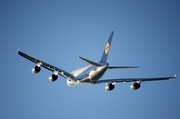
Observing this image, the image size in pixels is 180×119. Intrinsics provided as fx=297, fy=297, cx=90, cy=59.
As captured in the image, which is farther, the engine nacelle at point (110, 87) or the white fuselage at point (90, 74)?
the engine nacelle at point (110, 87)

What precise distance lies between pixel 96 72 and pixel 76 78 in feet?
18.7

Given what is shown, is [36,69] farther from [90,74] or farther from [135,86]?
[135,86]

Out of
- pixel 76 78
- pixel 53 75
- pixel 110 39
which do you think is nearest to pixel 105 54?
pixel 110 39

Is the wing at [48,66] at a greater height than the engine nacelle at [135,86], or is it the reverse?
the wing at [48,66]

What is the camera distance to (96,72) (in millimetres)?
47688

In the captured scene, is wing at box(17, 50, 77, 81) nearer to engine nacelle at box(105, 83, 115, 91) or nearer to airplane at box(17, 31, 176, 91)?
airplane at box(17, 31, 176, 91)

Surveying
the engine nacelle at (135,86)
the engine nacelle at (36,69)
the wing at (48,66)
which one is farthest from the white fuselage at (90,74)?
the engine nacelle at (135,86)

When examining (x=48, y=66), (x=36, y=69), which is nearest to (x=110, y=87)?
(x=48, y=66)

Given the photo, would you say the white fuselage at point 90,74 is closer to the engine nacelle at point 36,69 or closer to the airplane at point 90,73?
the airplane at point 90,73

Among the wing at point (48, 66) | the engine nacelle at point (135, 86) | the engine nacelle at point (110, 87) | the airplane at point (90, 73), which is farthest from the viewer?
the engine nacelle at point (110, 87)

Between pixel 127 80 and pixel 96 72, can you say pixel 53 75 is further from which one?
pixel 127 80

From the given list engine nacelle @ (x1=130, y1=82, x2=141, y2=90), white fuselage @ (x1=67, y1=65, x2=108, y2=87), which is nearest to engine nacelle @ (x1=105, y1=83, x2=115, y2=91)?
engine nacelle @ (x1=130, y1=82, x2=141, y2=90)

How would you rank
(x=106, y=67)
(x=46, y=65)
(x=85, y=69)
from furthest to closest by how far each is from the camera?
(x=85, y=69) → (x=46, y=65) → (x=106, y=67)

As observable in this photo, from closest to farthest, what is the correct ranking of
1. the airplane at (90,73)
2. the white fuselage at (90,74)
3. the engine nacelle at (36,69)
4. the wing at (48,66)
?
the airplane at (90,73) < the white fuselage at (90,74) < the wing at (48,66) < the engine nacelle at (36,69)
